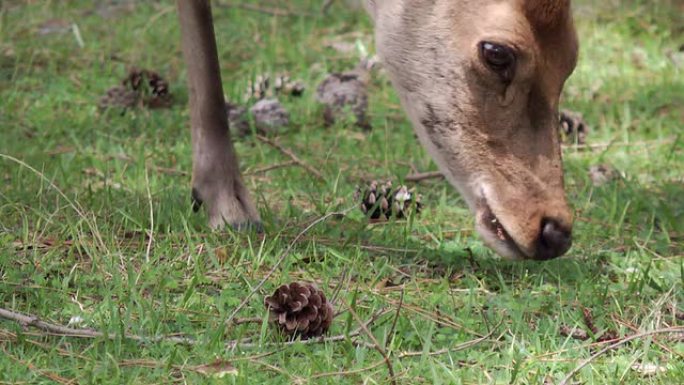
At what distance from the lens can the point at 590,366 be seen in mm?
2930

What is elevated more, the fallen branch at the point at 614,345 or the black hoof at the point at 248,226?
the fallen branch at the point at 614,345

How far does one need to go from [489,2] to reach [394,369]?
1.08 meters

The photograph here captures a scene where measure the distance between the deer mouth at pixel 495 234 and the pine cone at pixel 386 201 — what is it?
0.57m

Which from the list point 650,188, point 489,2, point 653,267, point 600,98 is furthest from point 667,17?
point 489,2

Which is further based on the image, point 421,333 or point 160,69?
point 160,69

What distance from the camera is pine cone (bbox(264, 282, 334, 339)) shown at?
2.99 metres

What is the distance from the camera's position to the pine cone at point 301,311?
2992 millimetres

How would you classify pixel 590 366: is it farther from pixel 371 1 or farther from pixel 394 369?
pixel 371 1

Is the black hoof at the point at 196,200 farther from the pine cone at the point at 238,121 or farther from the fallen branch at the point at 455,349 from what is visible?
the fallen branch at the point at 455,349

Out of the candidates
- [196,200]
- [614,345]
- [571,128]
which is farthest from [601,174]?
[614,345]

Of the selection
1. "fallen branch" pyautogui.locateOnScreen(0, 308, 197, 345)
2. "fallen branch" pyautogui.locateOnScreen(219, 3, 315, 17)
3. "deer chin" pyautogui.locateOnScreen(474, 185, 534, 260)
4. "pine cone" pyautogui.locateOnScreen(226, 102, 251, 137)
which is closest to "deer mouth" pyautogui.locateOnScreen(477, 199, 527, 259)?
"deer chin" pyautogui.locateOnScreen(474, 185, 534, 260)

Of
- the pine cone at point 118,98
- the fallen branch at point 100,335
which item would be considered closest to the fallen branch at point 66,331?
the fallen branch at point 100,335

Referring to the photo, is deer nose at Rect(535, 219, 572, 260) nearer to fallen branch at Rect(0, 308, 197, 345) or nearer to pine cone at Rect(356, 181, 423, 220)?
pine cone at Rect(356, 181, 423, 220)

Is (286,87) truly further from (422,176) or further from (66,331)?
(66,331)
